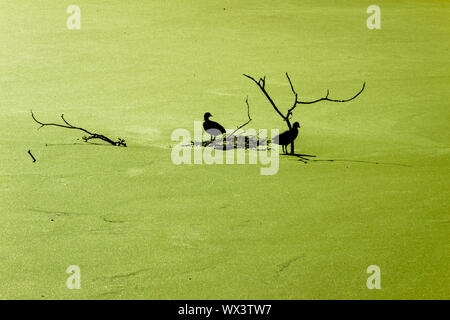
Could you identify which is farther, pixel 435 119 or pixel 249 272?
pixel 435 119

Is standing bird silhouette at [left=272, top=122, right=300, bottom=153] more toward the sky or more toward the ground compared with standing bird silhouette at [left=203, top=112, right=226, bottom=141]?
more toward the ground

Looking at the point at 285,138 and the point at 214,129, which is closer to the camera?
the point at 285,138

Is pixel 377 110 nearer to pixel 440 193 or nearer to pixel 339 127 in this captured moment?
pixel 339 127

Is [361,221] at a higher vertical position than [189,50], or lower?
lower

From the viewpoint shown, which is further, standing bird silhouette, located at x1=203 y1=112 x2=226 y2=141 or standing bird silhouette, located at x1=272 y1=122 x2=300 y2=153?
standing bird silhouette, located at x1=203 y1=112 x2=226 y2=141

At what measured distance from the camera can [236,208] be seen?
10.9 feet

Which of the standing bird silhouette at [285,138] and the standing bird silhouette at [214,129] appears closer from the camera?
the standing bird silhouette at [285,138]

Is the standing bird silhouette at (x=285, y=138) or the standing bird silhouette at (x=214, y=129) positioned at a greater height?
the standing bird silhouette at (x=214, y=129)
